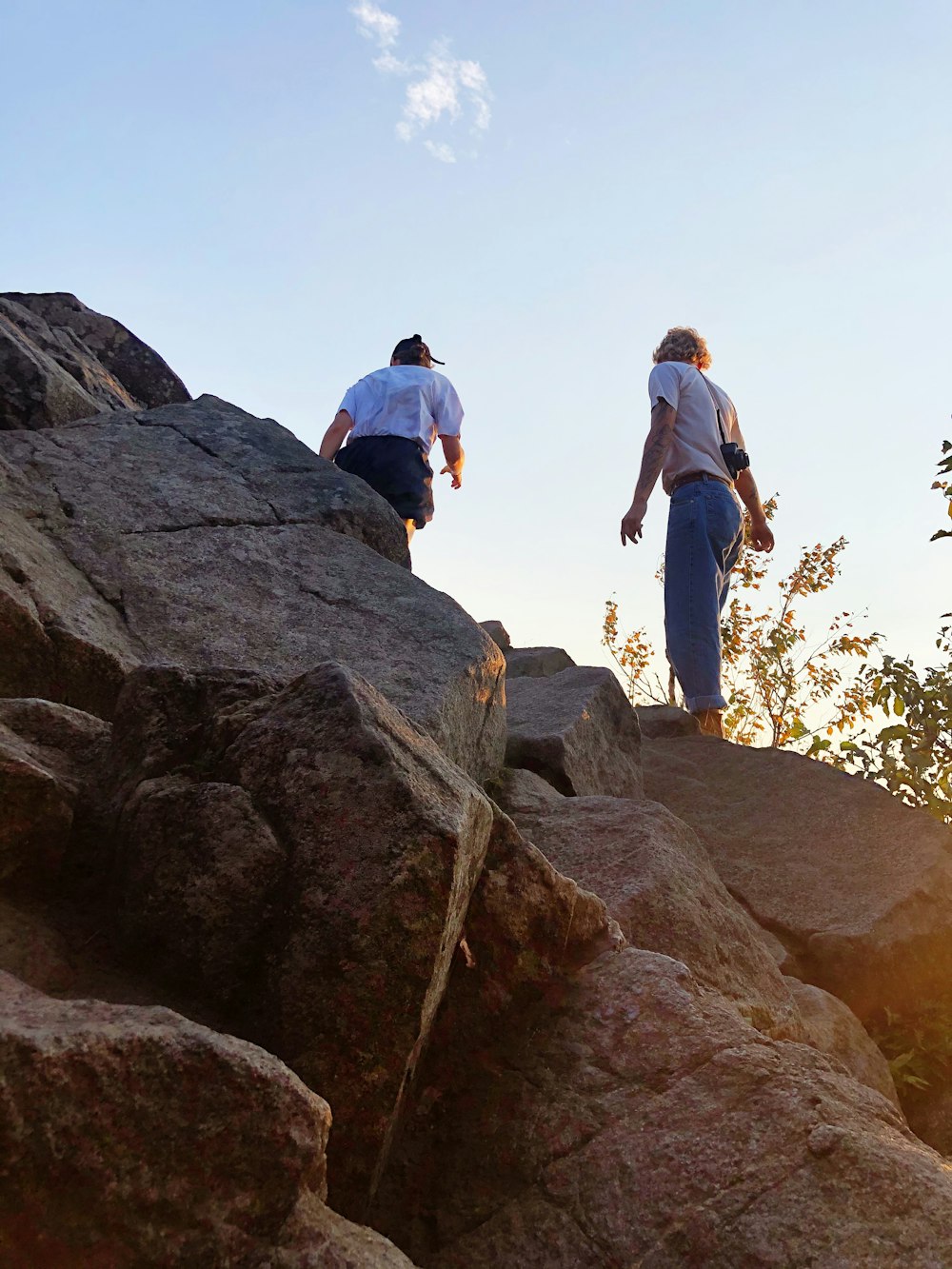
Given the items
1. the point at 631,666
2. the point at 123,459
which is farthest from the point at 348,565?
the point at 631,666

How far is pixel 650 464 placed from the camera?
6.88m

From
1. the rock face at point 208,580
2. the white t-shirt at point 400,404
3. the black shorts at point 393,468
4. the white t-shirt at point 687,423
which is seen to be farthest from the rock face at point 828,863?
the white t-shirt at point 400,404

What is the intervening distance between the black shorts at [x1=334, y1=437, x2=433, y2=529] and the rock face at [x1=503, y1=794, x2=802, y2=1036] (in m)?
3.15

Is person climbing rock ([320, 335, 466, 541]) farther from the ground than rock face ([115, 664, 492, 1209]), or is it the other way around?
Result: person climbing rock ([320, 335, 466, 541])

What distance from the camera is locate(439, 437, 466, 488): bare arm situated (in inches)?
287

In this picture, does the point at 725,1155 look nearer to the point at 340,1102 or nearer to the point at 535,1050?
the point at 535,1050

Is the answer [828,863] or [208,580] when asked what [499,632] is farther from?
[208,580]

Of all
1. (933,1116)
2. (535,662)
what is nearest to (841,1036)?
(933,1116)

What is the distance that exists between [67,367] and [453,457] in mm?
2580

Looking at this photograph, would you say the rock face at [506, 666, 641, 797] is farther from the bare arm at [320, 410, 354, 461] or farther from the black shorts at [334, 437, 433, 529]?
the bare arm at [320, 410, 354, 461]

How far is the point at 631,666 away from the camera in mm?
14898

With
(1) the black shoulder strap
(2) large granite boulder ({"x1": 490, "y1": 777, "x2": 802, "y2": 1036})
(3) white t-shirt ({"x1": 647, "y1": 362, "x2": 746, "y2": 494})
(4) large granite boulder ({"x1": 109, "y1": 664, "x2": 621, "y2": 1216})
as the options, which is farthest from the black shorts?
(4) large granite boulder ({"x1": 109, "y1": 664, "x2": 621, "y2": 1216})

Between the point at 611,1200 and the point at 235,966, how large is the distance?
2.79 ft

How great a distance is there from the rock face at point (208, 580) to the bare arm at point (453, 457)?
2.04 metres
